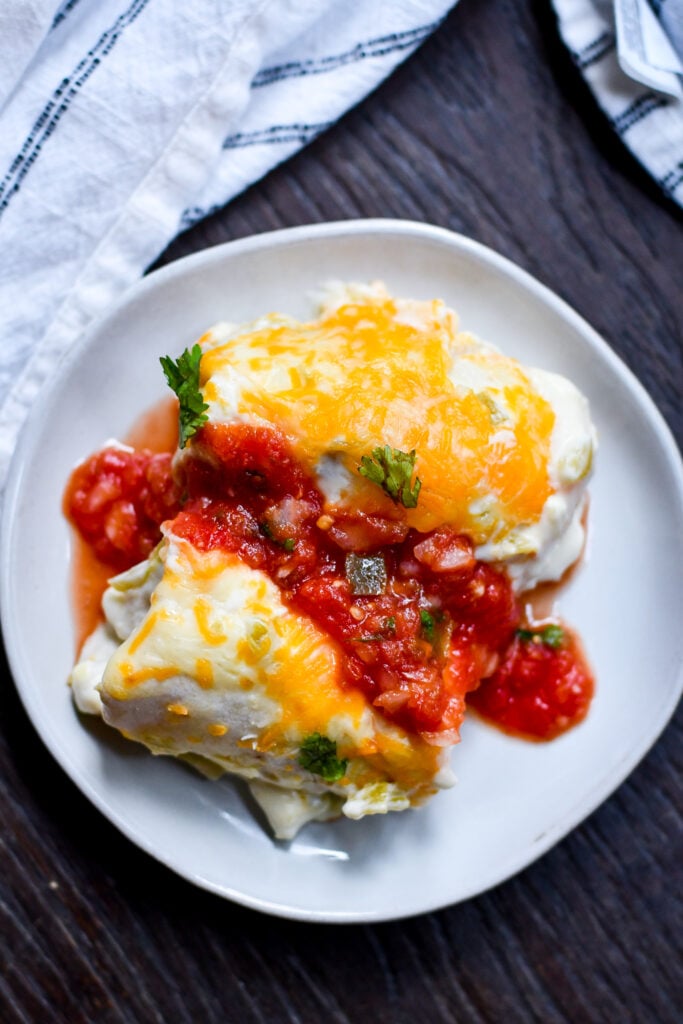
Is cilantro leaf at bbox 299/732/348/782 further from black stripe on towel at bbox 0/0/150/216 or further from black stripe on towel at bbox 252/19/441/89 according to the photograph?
black stripe on towel at bbox 252/19/441/89

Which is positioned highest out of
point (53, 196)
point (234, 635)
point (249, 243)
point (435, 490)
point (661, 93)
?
point (661, 93)

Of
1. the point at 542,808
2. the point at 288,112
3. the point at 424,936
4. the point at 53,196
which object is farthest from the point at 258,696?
the point at 288,112

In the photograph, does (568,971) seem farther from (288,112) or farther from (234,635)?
(288,112)

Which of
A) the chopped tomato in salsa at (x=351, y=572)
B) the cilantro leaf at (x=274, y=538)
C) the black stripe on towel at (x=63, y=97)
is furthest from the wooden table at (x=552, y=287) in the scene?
the cilantro leaf at (x=274, y=538)

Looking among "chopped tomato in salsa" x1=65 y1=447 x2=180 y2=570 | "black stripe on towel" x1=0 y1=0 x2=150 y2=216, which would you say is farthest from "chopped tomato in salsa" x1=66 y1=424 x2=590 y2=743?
"black stripe on towel" x1=0 y1=0 x2=150 y2=216

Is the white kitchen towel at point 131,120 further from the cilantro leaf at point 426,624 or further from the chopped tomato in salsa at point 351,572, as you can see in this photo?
the cilantro leaf at point 426,624

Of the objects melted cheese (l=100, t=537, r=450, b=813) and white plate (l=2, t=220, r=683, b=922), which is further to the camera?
white plate (l=2, t=220, r=683, b=922)
